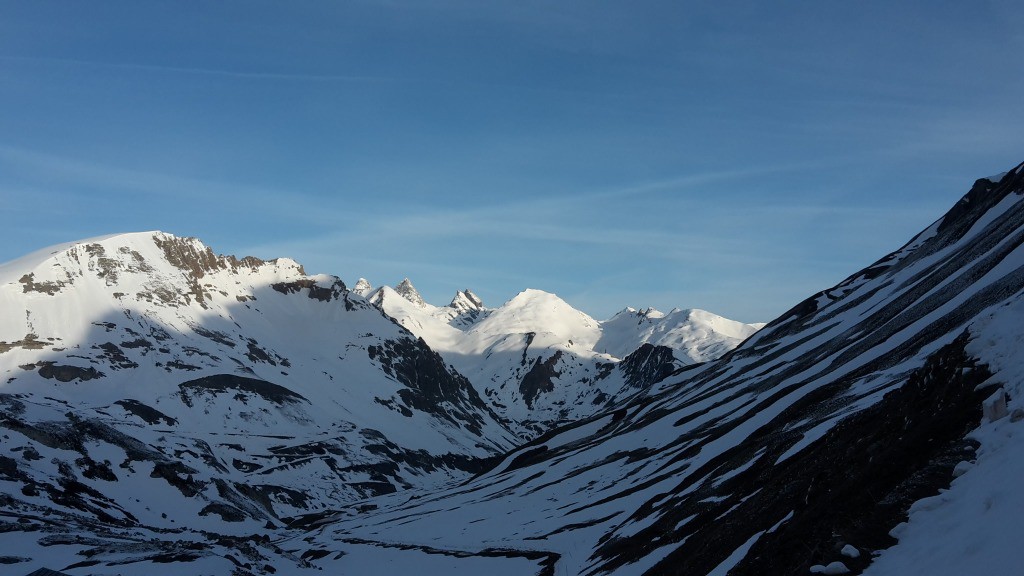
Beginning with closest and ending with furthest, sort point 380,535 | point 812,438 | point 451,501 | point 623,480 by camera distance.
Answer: point 812,438, point 623,480, point 380,535, point 451,501

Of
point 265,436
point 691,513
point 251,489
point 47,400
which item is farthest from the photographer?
point 265,436

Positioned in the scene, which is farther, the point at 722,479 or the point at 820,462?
the point at 722,479

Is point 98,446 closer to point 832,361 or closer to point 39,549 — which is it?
point 39,549

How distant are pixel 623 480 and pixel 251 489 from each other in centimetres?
7952

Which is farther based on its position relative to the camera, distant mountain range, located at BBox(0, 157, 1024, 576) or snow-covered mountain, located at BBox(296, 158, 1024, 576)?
distant mountain range, located at BBox(0, 157, 1024, 576)

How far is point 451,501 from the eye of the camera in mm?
116000

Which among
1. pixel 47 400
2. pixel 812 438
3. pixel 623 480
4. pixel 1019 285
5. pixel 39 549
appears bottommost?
pixel 623 480

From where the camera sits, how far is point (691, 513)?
42.2m

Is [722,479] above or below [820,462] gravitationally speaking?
below

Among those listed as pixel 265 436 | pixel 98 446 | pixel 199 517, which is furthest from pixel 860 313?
pixel 265 436

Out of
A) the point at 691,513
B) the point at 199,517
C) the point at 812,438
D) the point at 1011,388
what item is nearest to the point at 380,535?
the point at 199,517

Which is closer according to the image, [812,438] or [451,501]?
[812,438]

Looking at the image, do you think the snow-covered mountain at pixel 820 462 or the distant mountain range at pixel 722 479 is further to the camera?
the distant mountain range at pixel 722 479

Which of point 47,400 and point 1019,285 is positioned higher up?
point 47,400
